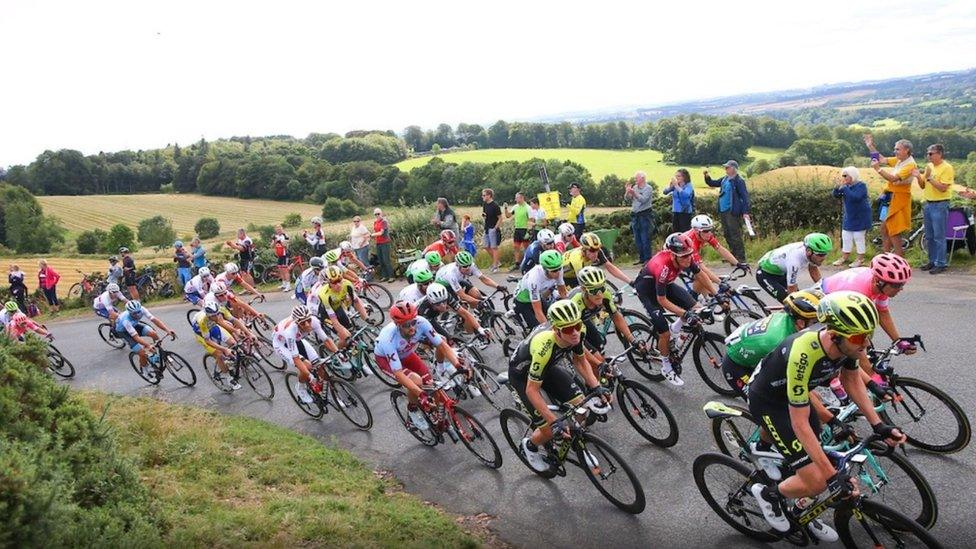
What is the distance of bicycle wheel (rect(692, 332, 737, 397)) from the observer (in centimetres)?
747

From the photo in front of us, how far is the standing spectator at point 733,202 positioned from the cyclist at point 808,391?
7.92 metres

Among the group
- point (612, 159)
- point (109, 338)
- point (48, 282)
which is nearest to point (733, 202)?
point (109, 338)

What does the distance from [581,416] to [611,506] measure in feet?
3.02

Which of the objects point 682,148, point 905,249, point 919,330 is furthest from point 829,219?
point 682,148

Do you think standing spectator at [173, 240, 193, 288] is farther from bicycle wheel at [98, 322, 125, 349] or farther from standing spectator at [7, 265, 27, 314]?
standing spectator at [7, 265, 27, 314]

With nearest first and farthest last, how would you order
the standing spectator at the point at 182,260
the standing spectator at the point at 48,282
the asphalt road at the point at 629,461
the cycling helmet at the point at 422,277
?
the asphalt road at the point at 629,461, the cycling helmet at the point at 422,277, the standing spectator at the point at 182,260, the standing spectator at the point at 48,282

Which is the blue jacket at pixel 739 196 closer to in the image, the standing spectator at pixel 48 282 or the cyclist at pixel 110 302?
the cyclist at pixel 110 302

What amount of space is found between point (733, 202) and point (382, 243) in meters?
9.27

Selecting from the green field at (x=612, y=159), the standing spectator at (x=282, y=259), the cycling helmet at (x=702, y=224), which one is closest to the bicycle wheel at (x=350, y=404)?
the cycling helmet at (x=702, y=224)

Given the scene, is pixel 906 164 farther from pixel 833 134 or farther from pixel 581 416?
pixel 833 134

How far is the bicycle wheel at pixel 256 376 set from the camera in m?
10.8

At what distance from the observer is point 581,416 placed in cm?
639

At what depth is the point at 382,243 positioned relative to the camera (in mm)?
17234

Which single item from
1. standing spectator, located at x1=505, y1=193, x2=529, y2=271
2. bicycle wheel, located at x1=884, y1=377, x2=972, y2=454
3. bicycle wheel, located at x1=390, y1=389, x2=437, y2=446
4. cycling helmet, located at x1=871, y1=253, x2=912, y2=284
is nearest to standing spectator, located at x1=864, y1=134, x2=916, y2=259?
cycling helmet, located at x1=871, y1=253, x2=912, y2=284
